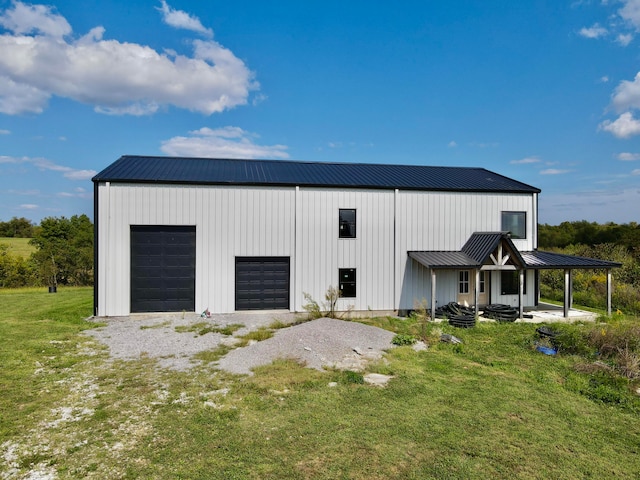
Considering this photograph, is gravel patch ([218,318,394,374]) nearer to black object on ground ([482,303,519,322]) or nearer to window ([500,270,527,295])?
black object on ground ([482,303,519,322])

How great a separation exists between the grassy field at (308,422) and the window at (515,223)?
9048 mm

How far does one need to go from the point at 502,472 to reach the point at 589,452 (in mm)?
1616

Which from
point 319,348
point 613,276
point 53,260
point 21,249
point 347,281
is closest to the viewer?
point 319,348

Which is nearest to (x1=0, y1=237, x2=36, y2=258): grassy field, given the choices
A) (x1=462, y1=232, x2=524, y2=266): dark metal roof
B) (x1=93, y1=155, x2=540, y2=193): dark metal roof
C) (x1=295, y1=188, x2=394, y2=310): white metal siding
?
(x1=93, y1=155, x2=540, y2=193): dark metal roof

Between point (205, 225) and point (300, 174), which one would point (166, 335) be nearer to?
point (205, 225)

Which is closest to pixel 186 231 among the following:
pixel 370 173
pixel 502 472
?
pixel 370 173

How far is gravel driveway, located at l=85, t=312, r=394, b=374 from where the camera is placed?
9.37 m

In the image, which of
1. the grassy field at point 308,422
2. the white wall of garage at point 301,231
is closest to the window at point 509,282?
the white wall of garage at point 301,231

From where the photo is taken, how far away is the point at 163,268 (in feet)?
49.6

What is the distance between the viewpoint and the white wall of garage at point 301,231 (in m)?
14.8

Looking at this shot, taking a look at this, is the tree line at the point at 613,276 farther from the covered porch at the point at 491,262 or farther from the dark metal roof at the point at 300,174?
the dark metal roof at the point at 300,174

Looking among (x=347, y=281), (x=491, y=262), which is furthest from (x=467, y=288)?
(x=347, y=281)

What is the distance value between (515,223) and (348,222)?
Result: 821 centimetres

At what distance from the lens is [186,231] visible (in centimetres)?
1534
